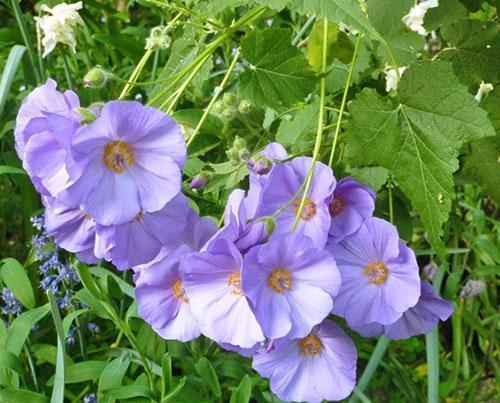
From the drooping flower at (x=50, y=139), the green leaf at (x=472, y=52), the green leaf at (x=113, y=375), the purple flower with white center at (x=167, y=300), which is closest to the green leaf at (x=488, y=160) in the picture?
the green leaf at (x=472, y=52)

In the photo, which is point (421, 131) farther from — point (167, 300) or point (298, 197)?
point (167, 300)

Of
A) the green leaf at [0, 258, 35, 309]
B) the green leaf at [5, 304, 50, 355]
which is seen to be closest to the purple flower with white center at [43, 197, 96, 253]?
the green leaf at [5, 304, 50, 355]

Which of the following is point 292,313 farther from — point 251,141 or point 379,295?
point 251,141

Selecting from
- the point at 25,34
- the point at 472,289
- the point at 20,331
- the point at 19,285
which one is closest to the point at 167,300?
the point at 20,331

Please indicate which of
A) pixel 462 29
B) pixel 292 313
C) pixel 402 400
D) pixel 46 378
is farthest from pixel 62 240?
pixel 402 400

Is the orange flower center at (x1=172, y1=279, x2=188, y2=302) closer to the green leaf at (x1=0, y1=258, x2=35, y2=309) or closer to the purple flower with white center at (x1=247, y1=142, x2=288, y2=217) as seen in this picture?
the purple flower with white center at (x1=247, y1=142, x2=288, y2=217)
